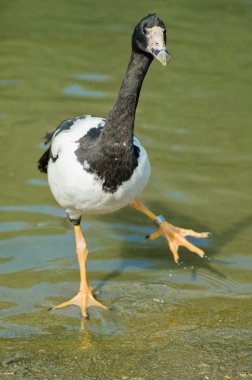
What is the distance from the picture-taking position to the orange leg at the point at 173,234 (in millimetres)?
6984

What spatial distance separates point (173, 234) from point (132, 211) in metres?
1.04

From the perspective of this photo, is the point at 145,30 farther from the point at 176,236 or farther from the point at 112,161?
the point at 176,236

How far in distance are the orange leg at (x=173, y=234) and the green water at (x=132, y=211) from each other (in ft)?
0.63

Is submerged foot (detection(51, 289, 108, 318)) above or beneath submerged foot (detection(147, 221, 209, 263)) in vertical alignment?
beneath

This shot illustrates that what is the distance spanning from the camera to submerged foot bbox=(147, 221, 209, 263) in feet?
22.9

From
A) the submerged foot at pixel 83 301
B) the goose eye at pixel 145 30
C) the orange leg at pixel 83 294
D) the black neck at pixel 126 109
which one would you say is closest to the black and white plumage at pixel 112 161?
the black neck at pixel 126 109

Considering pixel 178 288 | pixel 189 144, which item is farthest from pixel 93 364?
pixel 189 144

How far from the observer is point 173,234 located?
711cm

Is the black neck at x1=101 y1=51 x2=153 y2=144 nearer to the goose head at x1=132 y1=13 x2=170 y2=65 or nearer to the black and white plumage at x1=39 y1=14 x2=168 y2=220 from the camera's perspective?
the black and white plumage at x1=39 y1=14 x2=168 y2=220

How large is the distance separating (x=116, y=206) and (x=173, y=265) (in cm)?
123

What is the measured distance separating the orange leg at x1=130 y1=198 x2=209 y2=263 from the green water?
0.19 meters

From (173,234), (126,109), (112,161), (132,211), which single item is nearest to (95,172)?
(112,161)

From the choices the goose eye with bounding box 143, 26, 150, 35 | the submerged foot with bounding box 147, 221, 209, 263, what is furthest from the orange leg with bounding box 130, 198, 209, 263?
the goose eye with bounding box 143, 26, 150, 35

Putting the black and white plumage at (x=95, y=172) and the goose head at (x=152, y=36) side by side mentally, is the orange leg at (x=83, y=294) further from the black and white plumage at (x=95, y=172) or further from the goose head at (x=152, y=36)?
the goose head at (x=152, y=36)
